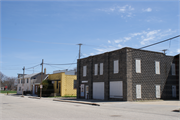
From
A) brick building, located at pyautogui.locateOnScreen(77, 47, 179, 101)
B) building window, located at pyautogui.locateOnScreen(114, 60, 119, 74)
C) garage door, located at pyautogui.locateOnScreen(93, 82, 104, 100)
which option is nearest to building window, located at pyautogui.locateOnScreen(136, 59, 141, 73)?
brick building, located at pyautogui.locateOnScreen(77, 47, 179, 101)

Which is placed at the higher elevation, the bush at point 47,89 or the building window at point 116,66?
the building window at point 116,66

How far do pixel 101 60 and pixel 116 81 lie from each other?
4729 millimetres

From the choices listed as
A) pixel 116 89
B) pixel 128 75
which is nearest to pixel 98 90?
pixel 116 89

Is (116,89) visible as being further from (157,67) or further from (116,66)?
(157,67)

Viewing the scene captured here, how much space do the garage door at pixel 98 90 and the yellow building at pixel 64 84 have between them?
1469 cm

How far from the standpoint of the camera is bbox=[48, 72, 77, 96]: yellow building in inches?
1708

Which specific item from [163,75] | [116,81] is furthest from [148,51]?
[116,81]

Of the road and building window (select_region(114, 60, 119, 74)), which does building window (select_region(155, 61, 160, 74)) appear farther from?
the road

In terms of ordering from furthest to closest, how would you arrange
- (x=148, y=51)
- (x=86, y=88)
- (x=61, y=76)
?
(x=61, y=76), (x=86, y=88), (x=148, y=51)

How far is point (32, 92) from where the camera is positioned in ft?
180

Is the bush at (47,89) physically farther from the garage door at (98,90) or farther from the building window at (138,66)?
the building window at (138,66)

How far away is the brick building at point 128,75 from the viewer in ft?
82.4

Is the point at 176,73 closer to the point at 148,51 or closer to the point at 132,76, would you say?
the point at 148,51

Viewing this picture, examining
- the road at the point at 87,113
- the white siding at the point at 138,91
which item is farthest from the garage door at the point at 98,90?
the road at the point at 87,113
